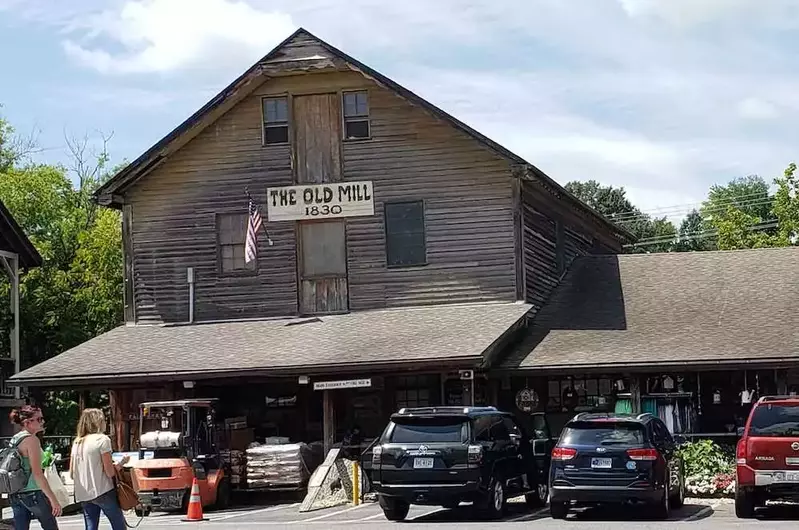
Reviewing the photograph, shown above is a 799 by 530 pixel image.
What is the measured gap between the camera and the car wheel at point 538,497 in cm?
2156

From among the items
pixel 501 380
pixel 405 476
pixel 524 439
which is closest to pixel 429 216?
pixel 501 380

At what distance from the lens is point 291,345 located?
27266mm

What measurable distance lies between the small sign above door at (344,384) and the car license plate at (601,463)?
24.5ft

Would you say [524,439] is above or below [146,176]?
below

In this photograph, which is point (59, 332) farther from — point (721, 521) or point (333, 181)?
point (721, 521)

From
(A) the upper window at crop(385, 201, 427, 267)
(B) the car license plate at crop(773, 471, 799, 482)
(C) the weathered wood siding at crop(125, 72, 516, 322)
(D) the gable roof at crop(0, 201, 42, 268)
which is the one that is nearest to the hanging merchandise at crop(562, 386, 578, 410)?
(C) the weathered wood siding at crop(125, 72, 516, 322)

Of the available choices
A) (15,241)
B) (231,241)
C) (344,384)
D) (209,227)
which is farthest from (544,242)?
(15,241)

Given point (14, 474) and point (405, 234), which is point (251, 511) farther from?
point (14, 474)

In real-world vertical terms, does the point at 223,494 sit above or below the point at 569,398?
below

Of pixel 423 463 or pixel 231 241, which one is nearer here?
pixel 423 463

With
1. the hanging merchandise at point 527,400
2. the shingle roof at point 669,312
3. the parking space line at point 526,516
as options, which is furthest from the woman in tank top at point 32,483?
the hanging merchandise at point 527,400

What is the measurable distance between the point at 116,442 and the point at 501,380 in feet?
28.6

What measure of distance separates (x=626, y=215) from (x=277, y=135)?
1945 inches

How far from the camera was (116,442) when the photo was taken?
95.0ft
